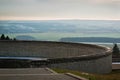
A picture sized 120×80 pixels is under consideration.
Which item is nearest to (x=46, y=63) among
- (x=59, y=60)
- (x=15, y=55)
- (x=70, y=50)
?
(x=59, y=60)

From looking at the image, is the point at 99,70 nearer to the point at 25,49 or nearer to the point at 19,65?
the point at 19,65

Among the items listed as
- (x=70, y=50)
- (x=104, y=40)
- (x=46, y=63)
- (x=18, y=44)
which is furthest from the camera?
(x=104, y=40)

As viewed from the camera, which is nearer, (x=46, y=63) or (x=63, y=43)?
(x=46, y=63)

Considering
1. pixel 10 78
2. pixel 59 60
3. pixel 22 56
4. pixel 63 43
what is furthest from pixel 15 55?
pixel 10 78

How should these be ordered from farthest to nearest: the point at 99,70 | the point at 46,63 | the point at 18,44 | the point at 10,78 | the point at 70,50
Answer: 1. the point at 18,44
2. the point at 70,50
3. the point at 99,70
4. the point at 46,63
5. the point at 10,78

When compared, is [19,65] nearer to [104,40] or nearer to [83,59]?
[83,59]

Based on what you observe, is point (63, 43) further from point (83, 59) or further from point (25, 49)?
point (83, 59)

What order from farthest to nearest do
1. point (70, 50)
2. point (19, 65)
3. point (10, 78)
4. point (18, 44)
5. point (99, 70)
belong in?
point (18, 44) → point (70, 50) → point (99, 70) → point (19, 65) → point (10, 78)

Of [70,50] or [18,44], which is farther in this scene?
[18,44]

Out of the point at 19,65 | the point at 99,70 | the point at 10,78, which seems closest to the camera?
the point at 10,78
